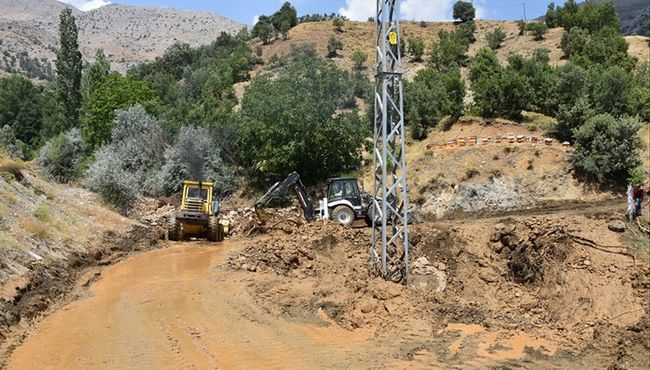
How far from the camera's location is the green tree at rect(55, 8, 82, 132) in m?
53.1

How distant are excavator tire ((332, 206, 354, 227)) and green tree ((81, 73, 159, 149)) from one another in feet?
93.3

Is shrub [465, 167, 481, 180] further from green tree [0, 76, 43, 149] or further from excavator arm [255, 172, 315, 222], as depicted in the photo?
green tree [0, 76, 43, 149]

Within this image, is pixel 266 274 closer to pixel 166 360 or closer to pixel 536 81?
pixel 166 360

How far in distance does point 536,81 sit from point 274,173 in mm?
17547

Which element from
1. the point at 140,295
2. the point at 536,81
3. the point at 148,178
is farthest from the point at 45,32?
the point at 140,295

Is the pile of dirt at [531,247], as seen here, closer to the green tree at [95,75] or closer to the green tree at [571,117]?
the green tree at [571,117]

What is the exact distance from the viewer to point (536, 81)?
121 ft

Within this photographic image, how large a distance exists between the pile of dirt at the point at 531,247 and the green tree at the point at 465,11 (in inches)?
3162

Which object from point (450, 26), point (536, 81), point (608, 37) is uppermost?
point (450, 26)

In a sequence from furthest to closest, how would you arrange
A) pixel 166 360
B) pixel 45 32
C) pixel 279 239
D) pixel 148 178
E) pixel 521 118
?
1. pixel 45 32
2. pixel 148 178
3. pixel 521 118
4. pixel 279 239
5. pixel 166 360

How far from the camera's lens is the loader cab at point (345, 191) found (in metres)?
24.0

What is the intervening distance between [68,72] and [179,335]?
1941 inches

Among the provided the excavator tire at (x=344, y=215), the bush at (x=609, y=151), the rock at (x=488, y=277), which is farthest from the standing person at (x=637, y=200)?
the excavator tire at (x=344, y=215)

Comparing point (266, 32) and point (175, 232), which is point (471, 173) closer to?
point (175, 232)
